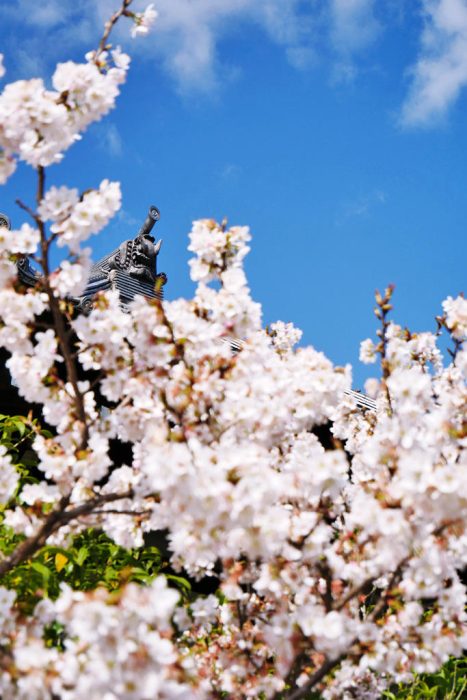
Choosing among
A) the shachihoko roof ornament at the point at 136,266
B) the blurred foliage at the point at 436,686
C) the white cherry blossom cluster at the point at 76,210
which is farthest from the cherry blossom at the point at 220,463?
the shachihoko roof ornament at the point at 136,266

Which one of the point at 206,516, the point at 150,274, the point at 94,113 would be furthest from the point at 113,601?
the point at 150,274

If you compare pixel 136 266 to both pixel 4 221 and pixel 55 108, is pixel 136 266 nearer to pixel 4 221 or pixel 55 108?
pixel 4 221

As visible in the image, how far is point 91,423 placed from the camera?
11.6ft

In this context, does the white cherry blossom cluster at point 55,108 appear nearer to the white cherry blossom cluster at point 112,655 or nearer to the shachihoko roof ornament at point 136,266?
the white cherry blossom cluster at point 112,655

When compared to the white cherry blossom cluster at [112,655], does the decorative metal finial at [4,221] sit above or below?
above

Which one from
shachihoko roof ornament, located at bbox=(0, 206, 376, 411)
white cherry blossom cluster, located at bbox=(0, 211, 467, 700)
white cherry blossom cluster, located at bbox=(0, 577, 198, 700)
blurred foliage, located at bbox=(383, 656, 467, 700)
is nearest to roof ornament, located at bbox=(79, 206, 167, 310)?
shachihoko roof ornament, located at bbox=(0, 206, 376, 411)

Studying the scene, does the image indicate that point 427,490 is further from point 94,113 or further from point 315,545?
point 94,113

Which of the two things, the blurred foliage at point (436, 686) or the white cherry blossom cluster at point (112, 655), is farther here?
the blurred foliage at point (436, 686)

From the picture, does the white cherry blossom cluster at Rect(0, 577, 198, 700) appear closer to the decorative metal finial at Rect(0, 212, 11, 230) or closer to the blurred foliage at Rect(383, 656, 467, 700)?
the blurred foliage at Rect(383, 656, 467, 700)

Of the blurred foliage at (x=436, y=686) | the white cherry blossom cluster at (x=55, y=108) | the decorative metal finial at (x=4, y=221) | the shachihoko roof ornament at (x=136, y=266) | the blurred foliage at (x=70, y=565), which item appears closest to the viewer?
the white cherry blossom cluster at (x=55, y=108)

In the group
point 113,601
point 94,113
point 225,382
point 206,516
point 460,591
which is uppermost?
point 94,113

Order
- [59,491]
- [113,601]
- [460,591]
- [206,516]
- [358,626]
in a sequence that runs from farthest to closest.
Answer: [59,491]
[460,591]
[358,626]
[206,516]
[113,601]

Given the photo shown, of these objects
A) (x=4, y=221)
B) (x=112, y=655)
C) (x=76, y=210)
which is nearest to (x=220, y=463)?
(x=112, y=655)

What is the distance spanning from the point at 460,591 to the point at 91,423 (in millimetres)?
1867
